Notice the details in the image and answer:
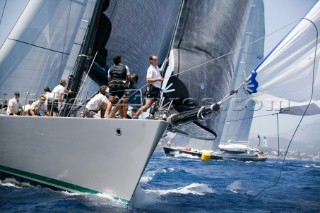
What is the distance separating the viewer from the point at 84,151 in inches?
260

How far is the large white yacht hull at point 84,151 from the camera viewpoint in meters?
6.16

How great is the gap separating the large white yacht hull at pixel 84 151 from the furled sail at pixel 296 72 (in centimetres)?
176

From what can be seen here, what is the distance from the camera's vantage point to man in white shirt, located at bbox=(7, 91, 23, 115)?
8664 mm

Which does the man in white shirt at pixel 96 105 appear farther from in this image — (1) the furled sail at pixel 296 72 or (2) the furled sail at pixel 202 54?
(1) the furled sail at pixel 296 72

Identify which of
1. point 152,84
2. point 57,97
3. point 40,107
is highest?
point 152,84

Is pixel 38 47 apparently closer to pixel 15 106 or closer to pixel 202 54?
pixel 15 106

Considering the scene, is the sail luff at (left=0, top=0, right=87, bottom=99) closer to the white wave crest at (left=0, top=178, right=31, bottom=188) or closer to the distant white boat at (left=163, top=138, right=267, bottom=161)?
the white wave crest at (left=0, top=178, right=31, bottom=188)

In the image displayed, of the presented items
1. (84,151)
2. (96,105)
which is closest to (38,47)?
(96,105)

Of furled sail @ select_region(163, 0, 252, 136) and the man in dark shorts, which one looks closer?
the man in dark shorts

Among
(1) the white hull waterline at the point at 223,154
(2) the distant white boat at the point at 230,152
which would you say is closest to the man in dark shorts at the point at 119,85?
(1) the white hull waterline at the point at 223,154

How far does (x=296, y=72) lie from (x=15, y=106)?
608cm

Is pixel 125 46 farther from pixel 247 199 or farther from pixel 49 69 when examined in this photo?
pixel 247 199

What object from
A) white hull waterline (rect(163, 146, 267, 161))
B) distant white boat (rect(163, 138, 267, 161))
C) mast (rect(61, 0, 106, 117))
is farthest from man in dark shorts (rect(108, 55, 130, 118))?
distant white boat (rect(163, 138, 267, 161))

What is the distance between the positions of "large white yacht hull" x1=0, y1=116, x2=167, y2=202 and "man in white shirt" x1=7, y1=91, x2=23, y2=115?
2.76ft
